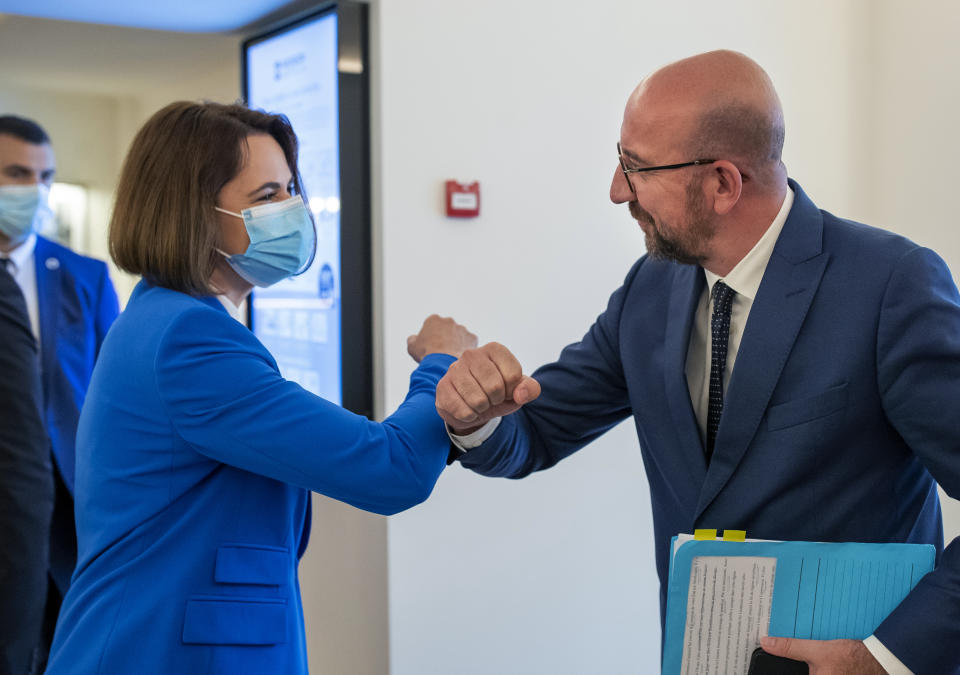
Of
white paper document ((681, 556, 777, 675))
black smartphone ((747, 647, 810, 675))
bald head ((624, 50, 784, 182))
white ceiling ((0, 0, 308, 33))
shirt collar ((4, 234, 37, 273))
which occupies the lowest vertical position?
black smartphone ((747, 647, 810, 675))

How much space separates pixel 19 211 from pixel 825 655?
2.85 m

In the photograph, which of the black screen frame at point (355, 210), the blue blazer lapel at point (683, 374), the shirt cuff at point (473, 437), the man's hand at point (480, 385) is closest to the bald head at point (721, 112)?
the blue blazer lapel at point (683, 374)

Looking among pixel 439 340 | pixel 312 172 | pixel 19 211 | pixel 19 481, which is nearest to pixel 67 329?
pixel 19 211

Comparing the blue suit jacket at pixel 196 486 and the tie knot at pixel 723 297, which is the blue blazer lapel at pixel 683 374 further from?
the blue suit jacket at pixel 196 486

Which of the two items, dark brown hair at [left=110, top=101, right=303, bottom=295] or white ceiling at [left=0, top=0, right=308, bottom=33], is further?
white ceiling at [left=0, top=0, right=308, bottom=33]

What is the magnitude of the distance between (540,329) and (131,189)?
1.75 meters

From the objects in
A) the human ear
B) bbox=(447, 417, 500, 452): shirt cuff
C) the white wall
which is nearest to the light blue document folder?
bbox=(447, 417, 500, 452): shirt cuff

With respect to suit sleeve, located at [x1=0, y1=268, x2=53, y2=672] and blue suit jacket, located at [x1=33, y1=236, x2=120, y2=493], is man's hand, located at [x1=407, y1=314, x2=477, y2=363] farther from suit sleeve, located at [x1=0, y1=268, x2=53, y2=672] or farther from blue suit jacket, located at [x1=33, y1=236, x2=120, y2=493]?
blue suit jacket, located at [x1=33, y1=236, x2=120, y2=493]

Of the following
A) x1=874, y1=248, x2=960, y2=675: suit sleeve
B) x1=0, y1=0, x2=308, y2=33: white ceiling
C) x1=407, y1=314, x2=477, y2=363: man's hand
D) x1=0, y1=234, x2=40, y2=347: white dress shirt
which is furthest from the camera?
x1=0, y1=0, x2=308, y2=33: white ceiling

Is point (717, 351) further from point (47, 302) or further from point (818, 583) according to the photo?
point (47, 302)

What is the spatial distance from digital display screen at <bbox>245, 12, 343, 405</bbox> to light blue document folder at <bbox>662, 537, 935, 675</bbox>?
1.84 m

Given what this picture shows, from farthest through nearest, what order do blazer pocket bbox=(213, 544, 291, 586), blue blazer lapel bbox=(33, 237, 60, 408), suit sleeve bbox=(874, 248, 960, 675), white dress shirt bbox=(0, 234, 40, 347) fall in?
1. white dress shirt bbox=(0, 234, 40, 347)
2. blue blazer lapel bbox=(33, 237, 60, 408)
3. blazer pocket bbox=(213, 544, 291, 586)
4. suit sleeve bbox=(874, 248, 960, 675)

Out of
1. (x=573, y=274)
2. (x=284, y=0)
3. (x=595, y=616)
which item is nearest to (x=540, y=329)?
(x=573, y=274)

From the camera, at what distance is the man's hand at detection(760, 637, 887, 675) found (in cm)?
133
